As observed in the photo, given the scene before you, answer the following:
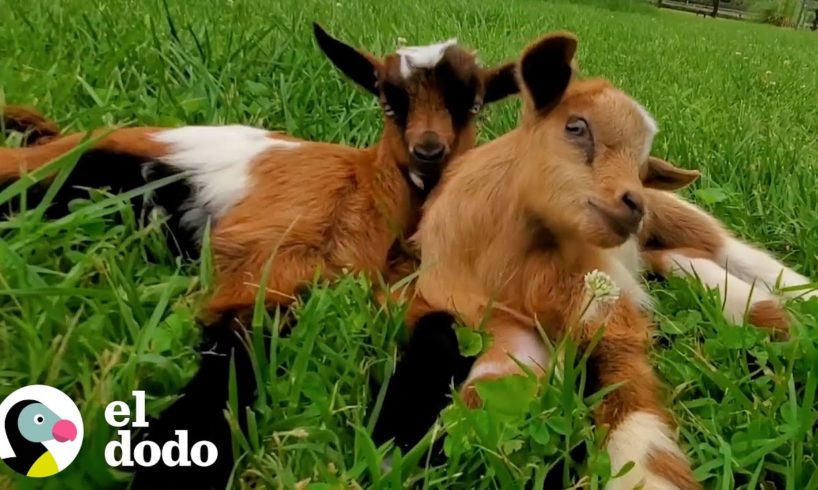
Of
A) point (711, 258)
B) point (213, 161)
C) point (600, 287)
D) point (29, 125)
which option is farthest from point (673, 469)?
point (29, 125)

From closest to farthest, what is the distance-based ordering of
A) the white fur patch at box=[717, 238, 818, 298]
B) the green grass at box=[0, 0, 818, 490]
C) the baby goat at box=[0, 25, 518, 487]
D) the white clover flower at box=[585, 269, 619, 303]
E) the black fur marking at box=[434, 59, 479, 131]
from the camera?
1. the green grass at box=[0, 0, 818, 490]
2. the white clover flower at box=[585, 269, 619, 303]
3. the baby goat at box=[0, 25, 518, 487]
4. the black fur marking at box=[434, 59, 479, 131]
5. the white fur patch at box=[717, 238, 818, 298]

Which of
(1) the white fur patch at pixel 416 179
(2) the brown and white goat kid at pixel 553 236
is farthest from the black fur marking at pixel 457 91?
(2) the brown and white goat kid at pixel 553 236

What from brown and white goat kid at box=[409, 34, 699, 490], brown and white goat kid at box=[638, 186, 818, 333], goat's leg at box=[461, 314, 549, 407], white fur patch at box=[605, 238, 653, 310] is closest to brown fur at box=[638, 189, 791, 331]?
brown and white goat kid at box=[638, 186, 818, 333]

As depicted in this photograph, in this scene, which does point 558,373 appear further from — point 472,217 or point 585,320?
point 472,217

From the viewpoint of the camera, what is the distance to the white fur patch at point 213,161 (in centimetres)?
246

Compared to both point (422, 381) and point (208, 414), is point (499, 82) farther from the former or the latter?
point (208, 414)

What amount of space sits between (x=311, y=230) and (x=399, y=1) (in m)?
5.62

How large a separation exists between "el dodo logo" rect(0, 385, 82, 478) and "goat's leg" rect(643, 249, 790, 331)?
1.63 m

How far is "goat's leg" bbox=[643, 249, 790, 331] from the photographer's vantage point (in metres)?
2.43

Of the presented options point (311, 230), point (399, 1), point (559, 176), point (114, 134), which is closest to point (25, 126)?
point (114, 134)

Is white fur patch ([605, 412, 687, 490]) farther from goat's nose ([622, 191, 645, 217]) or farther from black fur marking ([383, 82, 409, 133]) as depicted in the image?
black fur marking ([383, 82, 409, 133])

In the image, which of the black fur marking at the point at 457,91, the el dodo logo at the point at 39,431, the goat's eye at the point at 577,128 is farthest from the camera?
the black fur marking at the point at 457,91

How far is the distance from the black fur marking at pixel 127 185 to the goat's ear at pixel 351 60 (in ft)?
2.18

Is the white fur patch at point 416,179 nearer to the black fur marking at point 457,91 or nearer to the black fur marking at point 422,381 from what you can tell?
the black fur marking at point 457,91
